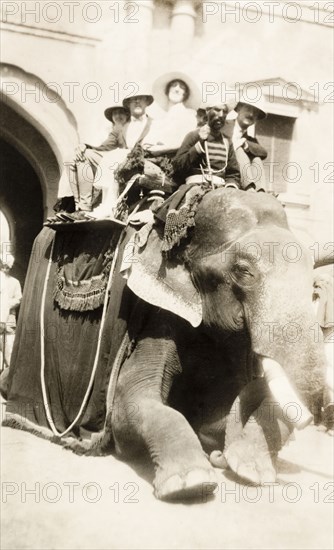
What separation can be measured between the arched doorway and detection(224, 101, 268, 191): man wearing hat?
30.8ft

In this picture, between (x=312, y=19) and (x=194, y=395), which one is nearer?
(x=194, y=395)

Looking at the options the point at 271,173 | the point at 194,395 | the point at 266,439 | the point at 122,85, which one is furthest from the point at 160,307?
the point at 271,173

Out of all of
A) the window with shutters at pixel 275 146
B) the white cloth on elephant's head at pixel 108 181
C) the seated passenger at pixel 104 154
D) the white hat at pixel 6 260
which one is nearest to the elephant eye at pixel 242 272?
the white cloth on elephant's head at pixel 108 181

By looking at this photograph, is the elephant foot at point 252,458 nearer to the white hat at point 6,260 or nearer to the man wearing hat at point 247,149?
the man wearing hat at point 247,149

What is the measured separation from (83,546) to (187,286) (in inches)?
58.8

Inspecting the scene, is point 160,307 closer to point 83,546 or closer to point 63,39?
point 83,546

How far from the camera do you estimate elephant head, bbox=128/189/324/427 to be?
327 cm

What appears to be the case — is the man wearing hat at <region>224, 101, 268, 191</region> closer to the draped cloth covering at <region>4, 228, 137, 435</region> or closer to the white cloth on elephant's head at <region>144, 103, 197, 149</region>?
the white cloth on elephant's head at <region>144, 103, 197, 149</region>

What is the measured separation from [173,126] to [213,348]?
90.6 inches

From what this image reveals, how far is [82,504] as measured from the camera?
3.16 meters

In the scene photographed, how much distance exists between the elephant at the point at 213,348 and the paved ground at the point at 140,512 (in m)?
0.12

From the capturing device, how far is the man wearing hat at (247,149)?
15.8 ft

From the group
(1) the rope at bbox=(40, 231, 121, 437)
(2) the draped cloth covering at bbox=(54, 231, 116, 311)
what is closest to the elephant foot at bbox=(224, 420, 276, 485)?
(1) the rope at bbox=(40, 231, 121, 437)

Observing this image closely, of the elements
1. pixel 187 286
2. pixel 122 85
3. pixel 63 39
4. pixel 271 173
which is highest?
pixel 63 39
